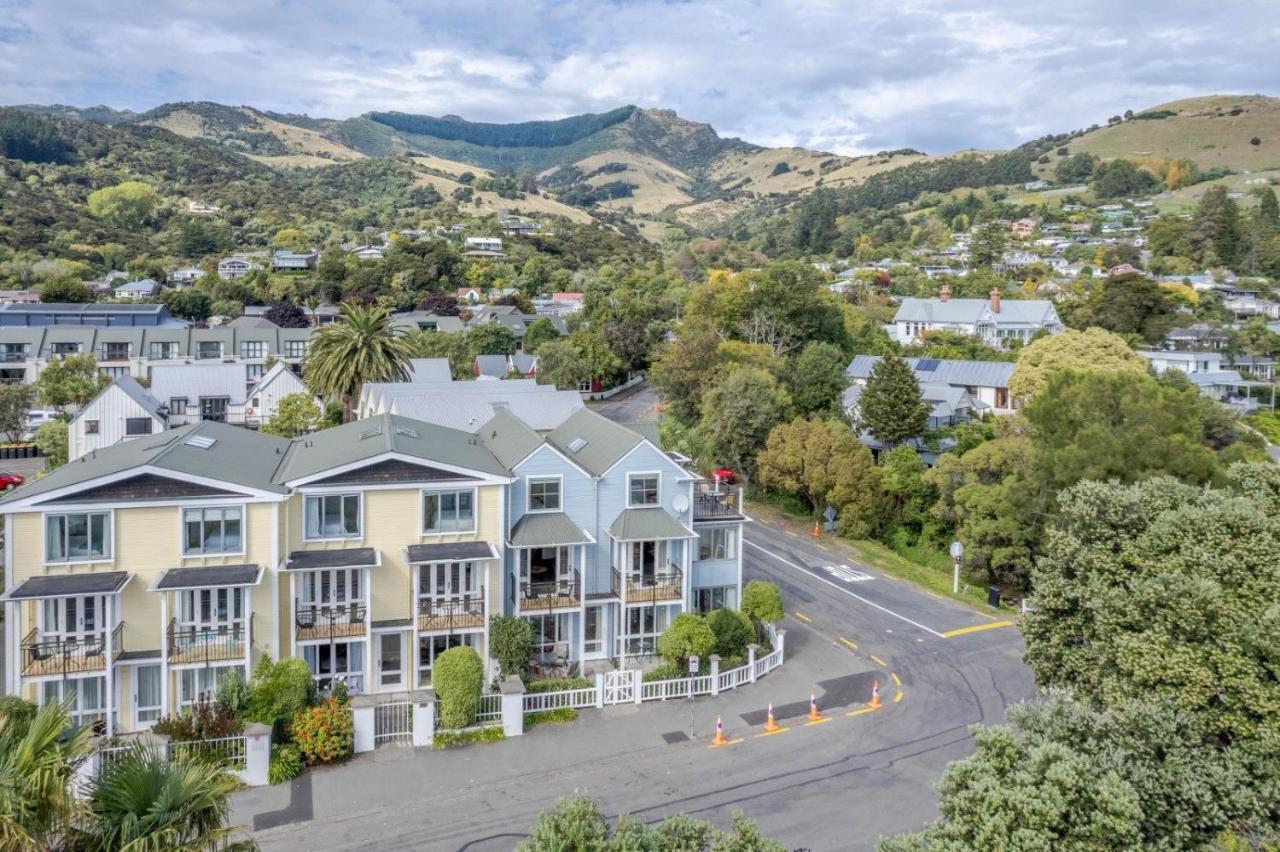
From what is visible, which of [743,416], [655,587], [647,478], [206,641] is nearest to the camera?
[206,641]

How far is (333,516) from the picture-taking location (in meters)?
23.4

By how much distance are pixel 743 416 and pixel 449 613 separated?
84.5ft

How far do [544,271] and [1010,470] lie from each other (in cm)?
9794

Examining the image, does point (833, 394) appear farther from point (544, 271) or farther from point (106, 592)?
point (544, 271)

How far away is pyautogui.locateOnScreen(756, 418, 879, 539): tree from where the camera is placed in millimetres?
41219

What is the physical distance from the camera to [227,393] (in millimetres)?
57125

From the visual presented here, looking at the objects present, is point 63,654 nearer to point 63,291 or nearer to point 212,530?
point 212,530

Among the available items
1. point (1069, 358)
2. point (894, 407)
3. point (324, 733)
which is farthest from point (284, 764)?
point (1069, 358)

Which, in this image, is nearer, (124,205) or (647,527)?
(647,527)

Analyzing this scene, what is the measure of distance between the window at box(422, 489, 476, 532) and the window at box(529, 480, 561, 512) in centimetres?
224

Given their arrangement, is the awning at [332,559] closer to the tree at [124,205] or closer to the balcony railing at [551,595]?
the balcony railing at [551,595]

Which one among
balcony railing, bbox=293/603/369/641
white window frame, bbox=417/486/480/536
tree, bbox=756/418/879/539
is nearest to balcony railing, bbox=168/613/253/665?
balcony railing, bbox=293/603/369/641

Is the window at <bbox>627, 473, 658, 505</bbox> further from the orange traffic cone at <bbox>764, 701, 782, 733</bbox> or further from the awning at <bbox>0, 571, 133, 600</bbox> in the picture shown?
the awning at <bbox>0, 571, 133, 600</bbox>

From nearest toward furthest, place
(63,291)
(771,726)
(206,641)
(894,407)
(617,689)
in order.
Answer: (206,641), (771,726), (617,689), (894,407), (63,291)
